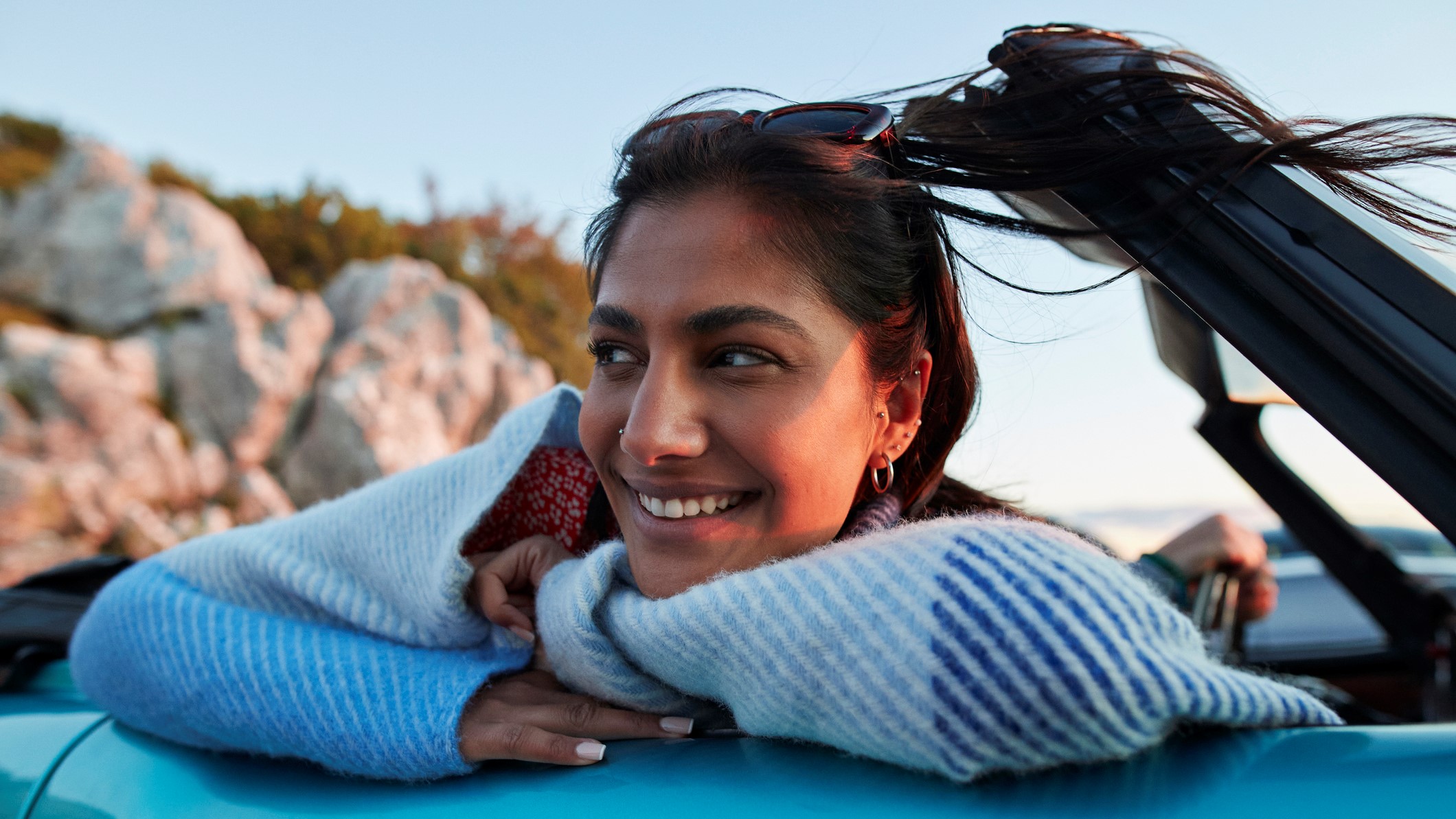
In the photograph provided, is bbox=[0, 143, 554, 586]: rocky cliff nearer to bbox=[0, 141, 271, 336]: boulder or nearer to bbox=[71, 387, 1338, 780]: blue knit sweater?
bbox=[0, 141, 271, 336]: boulder

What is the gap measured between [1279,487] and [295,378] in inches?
582

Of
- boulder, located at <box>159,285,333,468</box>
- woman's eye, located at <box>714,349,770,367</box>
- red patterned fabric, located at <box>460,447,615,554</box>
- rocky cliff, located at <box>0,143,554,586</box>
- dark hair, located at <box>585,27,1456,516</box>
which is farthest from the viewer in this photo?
boulder, located at <box>159,285,333,468</box>

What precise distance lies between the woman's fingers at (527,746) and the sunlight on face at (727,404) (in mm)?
267

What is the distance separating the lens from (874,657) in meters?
0.94

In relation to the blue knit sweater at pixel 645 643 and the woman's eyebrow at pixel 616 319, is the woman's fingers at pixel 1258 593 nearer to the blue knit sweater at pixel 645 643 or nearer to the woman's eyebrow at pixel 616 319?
the blue knit sweater at pixel 645 643

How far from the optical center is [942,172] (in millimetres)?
1425

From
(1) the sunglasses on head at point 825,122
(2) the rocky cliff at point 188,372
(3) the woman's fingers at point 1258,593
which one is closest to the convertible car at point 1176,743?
(1) the sunglasses on head at point 825,122

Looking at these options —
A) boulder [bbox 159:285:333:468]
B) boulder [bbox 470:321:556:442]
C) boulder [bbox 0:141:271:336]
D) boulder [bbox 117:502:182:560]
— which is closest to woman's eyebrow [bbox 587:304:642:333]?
boulder [bbox 117:502:182:560]

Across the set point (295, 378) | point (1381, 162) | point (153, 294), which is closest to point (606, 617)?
point (1381, 162)

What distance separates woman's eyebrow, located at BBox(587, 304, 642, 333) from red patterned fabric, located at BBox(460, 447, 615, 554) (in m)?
0.41

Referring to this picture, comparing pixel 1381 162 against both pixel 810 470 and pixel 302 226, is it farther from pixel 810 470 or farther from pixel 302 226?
pixel 302 226

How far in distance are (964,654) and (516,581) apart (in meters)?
0.94

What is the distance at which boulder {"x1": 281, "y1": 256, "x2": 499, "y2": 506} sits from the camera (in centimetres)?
1380

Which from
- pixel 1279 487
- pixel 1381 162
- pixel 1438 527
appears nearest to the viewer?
pixel 1438 527
